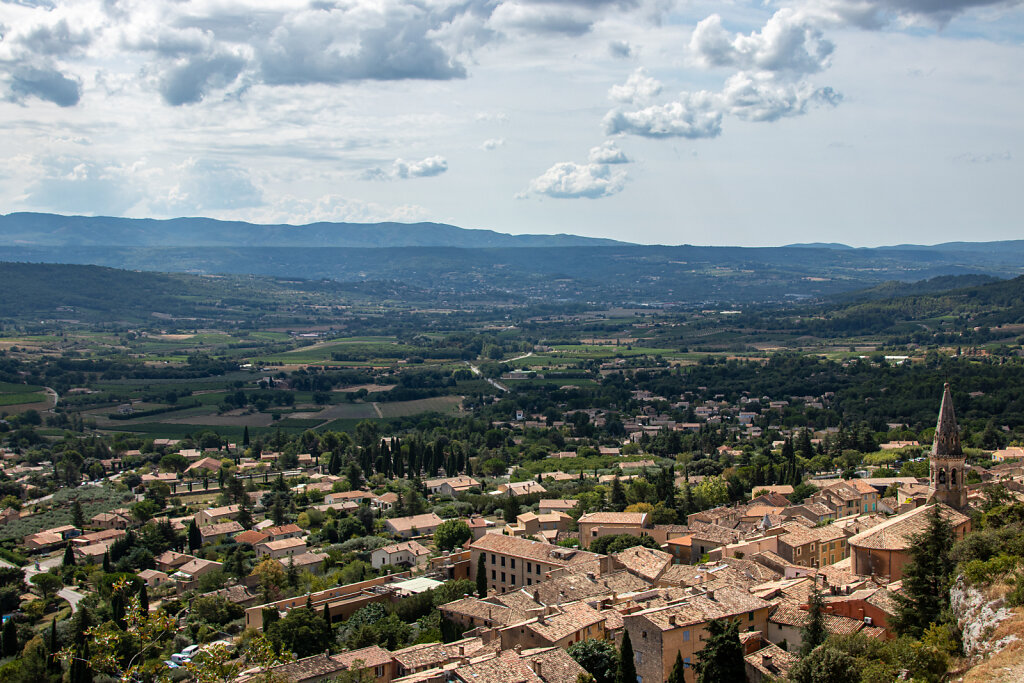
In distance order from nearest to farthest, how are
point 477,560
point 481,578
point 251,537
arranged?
point 481,578, point 477,560, point 251,537

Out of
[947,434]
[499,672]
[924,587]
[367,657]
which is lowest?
[367,657]

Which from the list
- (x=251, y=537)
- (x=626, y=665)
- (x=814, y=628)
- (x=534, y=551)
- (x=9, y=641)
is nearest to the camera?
(x=814, y=628)

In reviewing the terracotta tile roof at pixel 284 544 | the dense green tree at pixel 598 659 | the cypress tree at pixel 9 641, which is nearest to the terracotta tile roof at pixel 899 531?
the dense green tree at pixel 598 659

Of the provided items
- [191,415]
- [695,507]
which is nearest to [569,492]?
[695,507]

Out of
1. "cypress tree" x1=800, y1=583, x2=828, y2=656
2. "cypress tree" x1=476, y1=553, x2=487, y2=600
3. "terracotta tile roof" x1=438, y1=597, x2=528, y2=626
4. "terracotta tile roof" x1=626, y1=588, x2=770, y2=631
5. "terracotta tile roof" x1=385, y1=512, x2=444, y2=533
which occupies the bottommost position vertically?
"terracotta tile roof" x1=385, y1=512, x2=444, y2=533

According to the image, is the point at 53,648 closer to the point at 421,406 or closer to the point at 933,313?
the point at 421,406

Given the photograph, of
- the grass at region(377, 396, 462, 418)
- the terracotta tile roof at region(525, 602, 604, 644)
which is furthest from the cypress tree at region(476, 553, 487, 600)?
the grass at region(377, 396, 462, 418)

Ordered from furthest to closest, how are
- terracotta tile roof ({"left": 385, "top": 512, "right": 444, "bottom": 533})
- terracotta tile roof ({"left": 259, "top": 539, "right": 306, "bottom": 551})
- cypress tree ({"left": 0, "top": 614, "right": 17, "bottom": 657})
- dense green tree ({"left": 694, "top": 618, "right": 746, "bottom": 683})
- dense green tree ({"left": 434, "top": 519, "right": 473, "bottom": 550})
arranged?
terracotta tile roof ({"left": 385, "top": 512, "right": 444, "bottom": 533})
terracotta tile roof ({"left": 259, "top": 539, "right": 306, "bottom": 551})
dense green tree ({"left": 434, "top": 519, "right": 473, "bottom": 550})
cypress tree ({"left": 0, "top": 614, "right": 17, "bottom": 657})
dense green tree ({"left": 694, "top": 618, "right": 746, "bottom": 683})

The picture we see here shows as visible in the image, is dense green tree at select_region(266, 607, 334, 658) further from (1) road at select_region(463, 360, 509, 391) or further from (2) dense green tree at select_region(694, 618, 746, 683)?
(1) road at select_region(463, 360, 509, 391)

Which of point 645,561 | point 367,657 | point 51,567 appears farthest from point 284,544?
point 367,657
